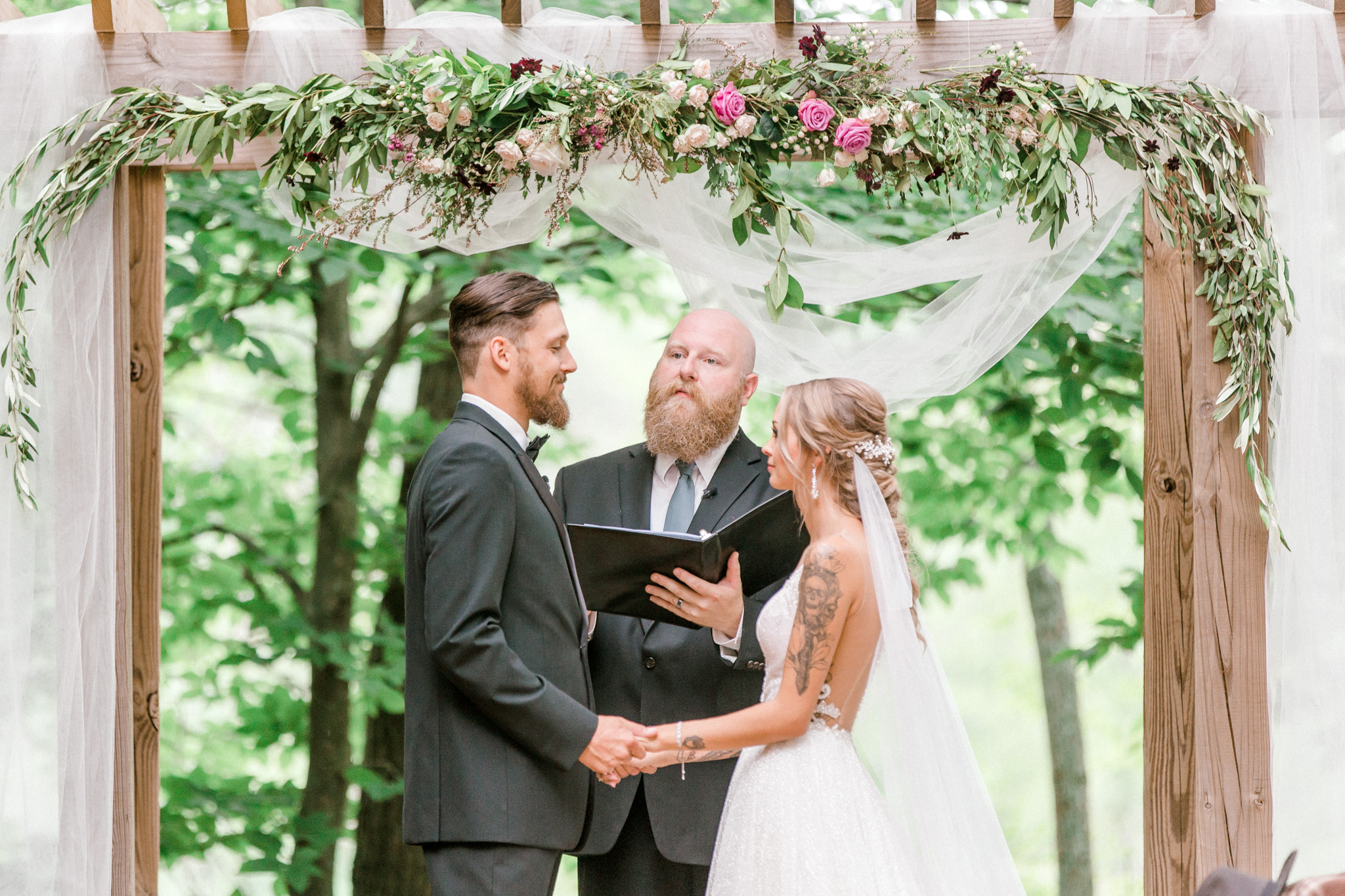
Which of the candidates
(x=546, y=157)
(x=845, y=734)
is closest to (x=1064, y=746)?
(x=845, y=734)

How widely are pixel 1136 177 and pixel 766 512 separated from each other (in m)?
1.43

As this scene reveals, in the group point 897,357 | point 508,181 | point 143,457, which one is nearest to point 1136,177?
point 897,357

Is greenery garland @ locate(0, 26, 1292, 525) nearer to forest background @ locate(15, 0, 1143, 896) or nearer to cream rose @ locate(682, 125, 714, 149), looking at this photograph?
cream rose @ locate(682, 125, 714, 149)

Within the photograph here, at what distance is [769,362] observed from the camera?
3568 mm

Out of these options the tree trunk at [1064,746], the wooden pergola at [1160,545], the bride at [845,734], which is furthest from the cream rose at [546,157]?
the tree trunk at [1064,746]

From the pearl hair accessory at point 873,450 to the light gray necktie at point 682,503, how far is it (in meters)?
0.64

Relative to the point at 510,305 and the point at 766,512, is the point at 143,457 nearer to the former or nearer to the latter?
the point at 510,305

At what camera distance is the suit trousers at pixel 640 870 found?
3250 mm

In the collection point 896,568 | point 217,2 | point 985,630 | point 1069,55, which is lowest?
point 985,630

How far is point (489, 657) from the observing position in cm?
277

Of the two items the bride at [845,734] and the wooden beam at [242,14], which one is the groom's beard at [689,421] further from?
the wooden beam at [242,14]

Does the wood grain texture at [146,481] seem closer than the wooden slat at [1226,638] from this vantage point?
No

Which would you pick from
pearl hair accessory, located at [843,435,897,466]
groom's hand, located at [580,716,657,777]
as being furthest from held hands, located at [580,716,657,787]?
pearl hair accessory, located at [843,435,897,466]

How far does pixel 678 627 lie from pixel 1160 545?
1352mm
